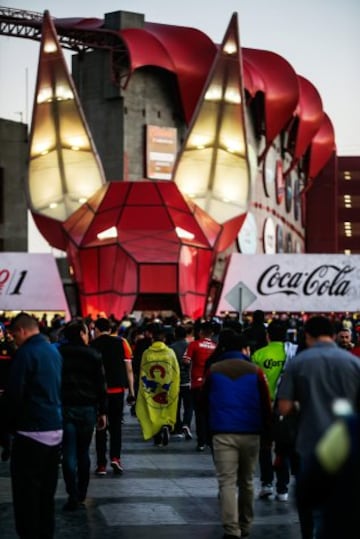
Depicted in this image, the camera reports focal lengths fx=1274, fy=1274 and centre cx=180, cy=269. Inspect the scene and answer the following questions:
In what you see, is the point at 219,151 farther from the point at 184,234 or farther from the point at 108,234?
the point at 108,234

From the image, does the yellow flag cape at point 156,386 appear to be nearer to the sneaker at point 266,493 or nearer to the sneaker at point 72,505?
the sneaker at point 266,493

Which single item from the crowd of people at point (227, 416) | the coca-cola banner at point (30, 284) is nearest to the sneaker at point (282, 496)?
the crowd of people at point (227, 416)

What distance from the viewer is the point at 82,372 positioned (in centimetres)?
1090

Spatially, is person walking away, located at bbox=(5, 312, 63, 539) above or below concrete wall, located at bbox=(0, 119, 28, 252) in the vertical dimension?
below

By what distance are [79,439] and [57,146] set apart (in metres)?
40.0

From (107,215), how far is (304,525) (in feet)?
129

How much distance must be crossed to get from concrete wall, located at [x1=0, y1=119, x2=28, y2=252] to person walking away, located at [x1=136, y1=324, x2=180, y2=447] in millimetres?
70371

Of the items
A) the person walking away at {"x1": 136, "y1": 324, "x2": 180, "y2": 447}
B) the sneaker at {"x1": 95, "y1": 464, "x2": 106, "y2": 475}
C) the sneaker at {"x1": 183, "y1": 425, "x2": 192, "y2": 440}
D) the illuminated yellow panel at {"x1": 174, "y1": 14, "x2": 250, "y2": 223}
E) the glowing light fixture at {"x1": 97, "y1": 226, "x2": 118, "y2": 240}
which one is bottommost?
the sneaker at {"x1": 183, "y1": 425, "x2": 192, "y2": 440}

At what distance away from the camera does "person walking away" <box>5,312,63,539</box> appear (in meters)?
7.95

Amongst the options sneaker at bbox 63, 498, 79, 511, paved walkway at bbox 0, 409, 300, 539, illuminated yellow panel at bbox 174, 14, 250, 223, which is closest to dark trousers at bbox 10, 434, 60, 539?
paved walkway at bbox 0, 409, 300, 539

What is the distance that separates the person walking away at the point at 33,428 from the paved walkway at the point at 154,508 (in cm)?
119

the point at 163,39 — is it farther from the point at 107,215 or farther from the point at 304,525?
the point at 304,525

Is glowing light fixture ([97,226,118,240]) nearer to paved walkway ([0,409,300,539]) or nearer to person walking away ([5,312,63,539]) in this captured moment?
paved walkway ([0,409,300,539])

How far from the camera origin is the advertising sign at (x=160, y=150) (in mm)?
70625
